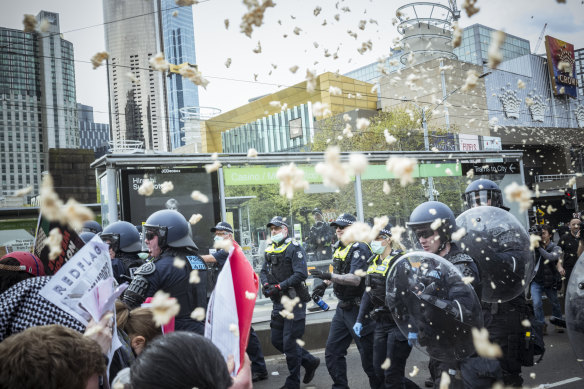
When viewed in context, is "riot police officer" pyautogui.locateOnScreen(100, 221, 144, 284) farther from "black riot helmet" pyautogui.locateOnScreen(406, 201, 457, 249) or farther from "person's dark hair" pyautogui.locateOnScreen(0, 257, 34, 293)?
"black riot helmet" pyautogui.locateOnScreen(406, 201, 457, 249)

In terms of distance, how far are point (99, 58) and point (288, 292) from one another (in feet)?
13.1

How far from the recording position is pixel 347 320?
5.39 metres

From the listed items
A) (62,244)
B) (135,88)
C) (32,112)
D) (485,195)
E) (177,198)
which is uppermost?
(135,88)

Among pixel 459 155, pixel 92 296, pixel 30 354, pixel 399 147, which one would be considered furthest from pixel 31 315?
pixel 399 147

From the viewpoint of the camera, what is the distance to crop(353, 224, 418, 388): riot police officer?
15.0 feet

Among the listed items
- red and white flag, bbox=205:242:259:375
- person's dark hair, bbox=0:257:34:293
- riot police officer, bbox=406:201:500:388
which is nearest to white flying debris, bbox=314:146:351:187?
red and white flag, bbox=205:242:259:375

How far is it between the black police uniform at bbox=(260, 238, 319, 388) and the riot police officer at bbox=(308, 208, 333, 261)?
5.17 m

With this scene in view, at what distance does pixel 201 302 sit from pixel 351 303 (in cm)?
184

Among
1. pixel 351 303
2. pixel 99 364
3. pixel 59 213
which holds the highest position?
pixel 59 213

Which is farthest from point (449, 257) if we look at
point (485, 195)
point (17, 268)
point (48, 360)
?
point (48, 360)

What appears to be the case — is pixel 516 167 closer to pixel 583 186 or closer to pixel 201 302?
pixel 201 302

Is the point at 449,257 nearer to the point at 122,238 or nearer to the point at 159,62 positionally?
the point at 159,62

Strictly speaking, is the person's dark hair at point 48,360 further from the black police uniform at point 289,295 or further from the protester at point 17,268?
the black police uniform at point 289,295

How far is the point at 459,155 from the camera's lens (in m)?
13.0
